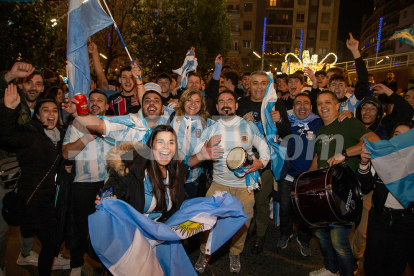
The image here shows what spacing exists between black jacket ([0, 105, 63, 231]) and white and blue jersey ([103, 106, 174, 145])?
28.9 inches

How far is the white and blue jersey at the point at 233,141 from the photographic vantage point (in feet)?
13.2

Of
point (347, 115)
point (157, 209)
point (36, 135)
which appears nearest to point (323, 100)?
point (347, 115)

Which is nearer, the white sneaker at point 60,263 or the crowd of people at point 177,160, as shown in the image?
the crowd of people at point 177,160

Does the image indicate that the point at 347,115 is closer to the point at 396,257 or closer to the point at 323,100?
the point at 323,100

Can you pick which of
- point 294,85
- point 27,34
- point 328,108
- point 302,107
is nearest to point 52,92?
point 27,34

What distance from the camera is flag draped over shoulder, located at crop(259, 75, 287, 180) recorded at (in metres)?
4.39

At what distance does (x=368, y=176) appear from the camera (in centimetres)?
328

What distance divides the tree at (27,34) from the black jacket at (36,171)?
5332 mm

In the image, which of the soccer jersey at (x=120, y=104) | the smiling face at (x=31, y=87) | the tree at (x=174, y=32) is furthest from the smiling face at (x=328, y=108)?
the tree at (x=174, y=32)

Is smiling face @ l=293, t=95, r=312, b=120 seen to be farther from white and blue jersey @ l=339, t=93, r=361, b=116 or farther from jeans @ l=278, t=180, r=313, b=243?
white and blue jersey @ l=339, t=93, r=361, b=116

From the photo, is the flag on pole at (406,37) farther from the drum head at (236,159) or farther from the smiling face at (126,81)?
the smiling face at (126,81)

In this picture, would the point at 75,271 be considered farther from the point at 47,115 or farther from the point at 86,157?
the point at 47,115

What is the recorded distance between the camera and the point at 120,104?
5367 mm

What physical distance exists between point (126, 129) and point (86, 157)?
2.12 feet
